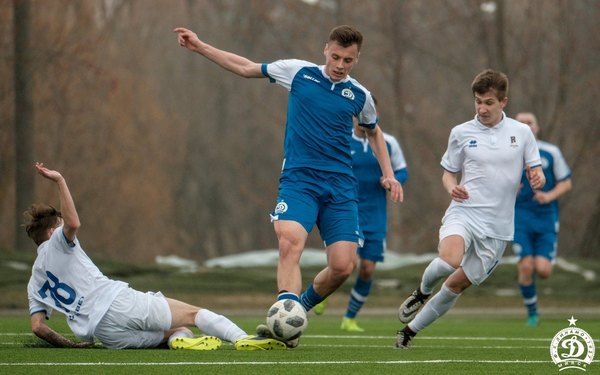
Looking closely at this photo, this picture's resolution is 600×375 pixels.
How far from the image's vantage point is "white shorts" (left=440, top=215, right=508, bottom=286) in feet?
31.9

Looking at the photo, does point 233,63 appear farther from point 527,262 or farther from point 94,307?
point 527,262

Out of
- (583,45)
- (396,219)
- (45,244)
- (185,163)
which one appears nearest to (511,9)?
(583,45)

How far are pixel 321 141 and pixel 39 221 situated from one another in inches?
86.3

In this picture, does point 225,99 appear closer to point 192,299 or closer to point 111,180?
point 111,180

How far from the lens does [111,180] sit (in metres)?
32.7

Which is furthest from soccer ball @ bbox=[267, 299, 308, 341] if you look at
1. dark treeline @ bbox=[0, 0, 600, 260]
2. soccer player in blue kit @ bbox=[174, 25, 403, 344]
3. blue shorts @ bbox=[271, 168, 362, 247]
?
dark treeline @ bbox=[0, 0, 600, 260]

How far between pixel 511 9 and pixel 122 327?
65.3 ft

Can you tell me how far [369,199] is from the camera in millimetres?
14078

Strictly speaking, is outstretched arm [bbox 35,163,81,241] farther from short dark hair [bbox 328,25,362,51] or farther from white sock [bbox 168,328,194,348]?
short dark hair [bbox 328,25,362,51]

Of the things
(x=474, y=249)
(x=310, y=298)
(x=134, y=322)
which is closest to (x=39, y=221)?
(x=134, y=322)

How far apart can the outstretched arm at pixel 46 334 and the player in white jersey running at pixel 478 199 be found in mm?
2516

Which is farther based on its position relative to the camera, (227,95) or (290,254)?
(227,95)

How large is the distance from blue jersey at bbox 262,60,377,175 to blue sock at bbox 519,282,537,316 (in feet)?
20.4

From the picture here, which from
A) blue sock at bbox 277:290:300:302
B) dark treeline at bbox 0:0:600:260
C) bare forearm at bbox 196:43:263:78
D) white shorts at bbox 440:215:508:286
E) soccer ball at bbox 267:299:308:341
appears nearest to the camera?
soccer ball at bbox 267:299:308:341
